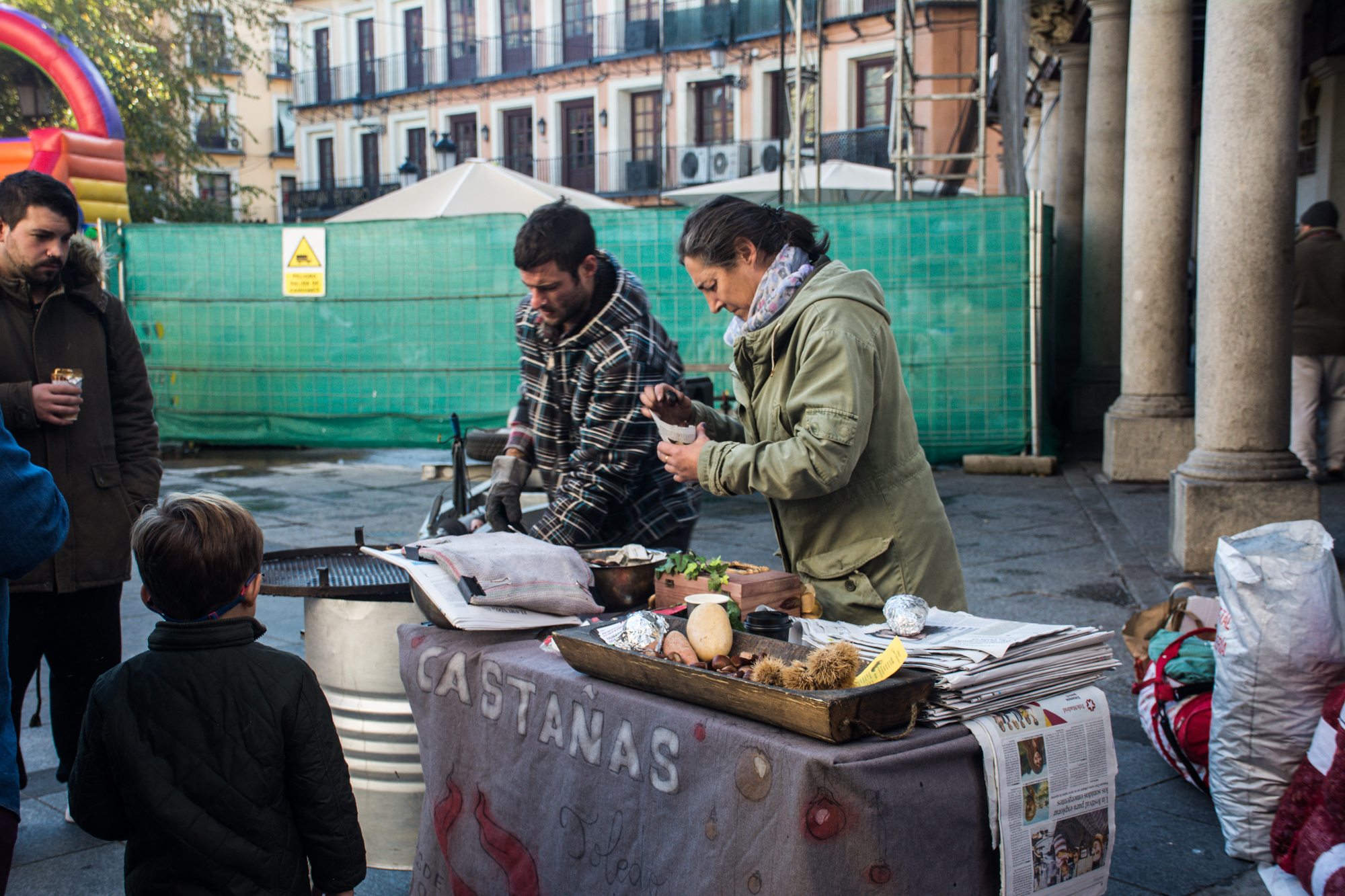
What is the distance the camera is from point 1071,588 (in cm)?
587

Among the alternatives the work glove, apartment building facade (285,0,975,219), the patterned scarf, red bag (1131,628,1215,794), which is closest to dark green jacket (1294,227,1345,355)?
red bag (1131,628,1215,794)

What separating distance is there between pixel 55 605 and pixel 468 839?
1652mm

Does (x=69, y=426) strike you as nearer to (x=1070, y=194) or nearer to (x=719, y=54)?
(x=1070, y=194)

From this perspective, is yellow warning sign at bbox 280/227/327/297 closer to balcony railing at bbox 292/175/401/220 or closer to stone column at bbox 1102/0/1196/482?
stone column at bbox 1102/0/1196/482

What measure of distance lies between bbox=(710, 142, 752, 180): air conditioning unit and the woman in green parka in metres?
29.0

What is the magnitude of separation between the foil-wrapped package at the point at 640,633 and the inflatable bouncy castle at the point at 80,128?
1195cm

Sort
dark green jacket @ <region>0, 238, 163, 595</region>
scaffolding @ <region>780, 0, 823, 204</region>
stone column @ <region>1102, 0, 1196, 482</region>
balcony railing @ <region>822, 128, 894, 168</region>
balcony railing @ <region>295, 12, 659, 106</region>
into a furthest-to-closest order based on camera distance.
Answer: balcony railing @ <region>295, 12, 659, 106</region> → balcony railing @ <region>822, 128, 894, 168</region> → scaffolding @ <region>780, 0, 823, 204</region> → stone column @ <region>1102, 0, 1196, 482</region> → dark green jacket @ <region>0, 238, 163, 595</region>

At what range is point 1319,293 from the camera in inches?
324

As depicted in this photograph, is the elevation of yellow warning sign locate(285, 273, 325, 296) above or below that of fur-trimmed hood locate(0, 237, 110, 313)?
above

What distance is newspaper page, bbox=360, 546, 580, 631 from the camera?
2562 mm

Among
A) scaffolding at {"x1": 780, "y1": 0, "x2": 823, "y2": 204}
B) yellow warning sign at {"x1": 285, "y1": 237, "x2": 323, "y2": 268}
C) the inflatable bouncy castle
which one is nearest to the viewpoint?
scaffolding at {"x1": 780, "y1": 0, "x2": 823, "y2": 204}

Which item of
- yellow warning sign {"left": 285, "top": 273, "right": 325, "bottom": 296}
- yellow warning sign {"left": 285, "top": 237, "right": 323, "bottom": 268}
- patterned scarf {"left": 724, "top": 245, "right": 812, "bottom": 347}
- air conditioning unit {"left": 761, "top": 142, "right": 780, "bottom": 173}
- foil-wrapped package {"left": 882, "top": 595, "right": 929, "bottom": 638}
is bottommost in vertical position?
foil-wrapped package {"left": 882, "top": 595, "right": 929, "bottom": 638}

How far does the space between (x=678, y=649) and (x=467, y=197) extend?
1185cm

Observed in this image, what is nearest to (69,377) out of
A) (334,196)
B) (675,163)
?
(675,163)
